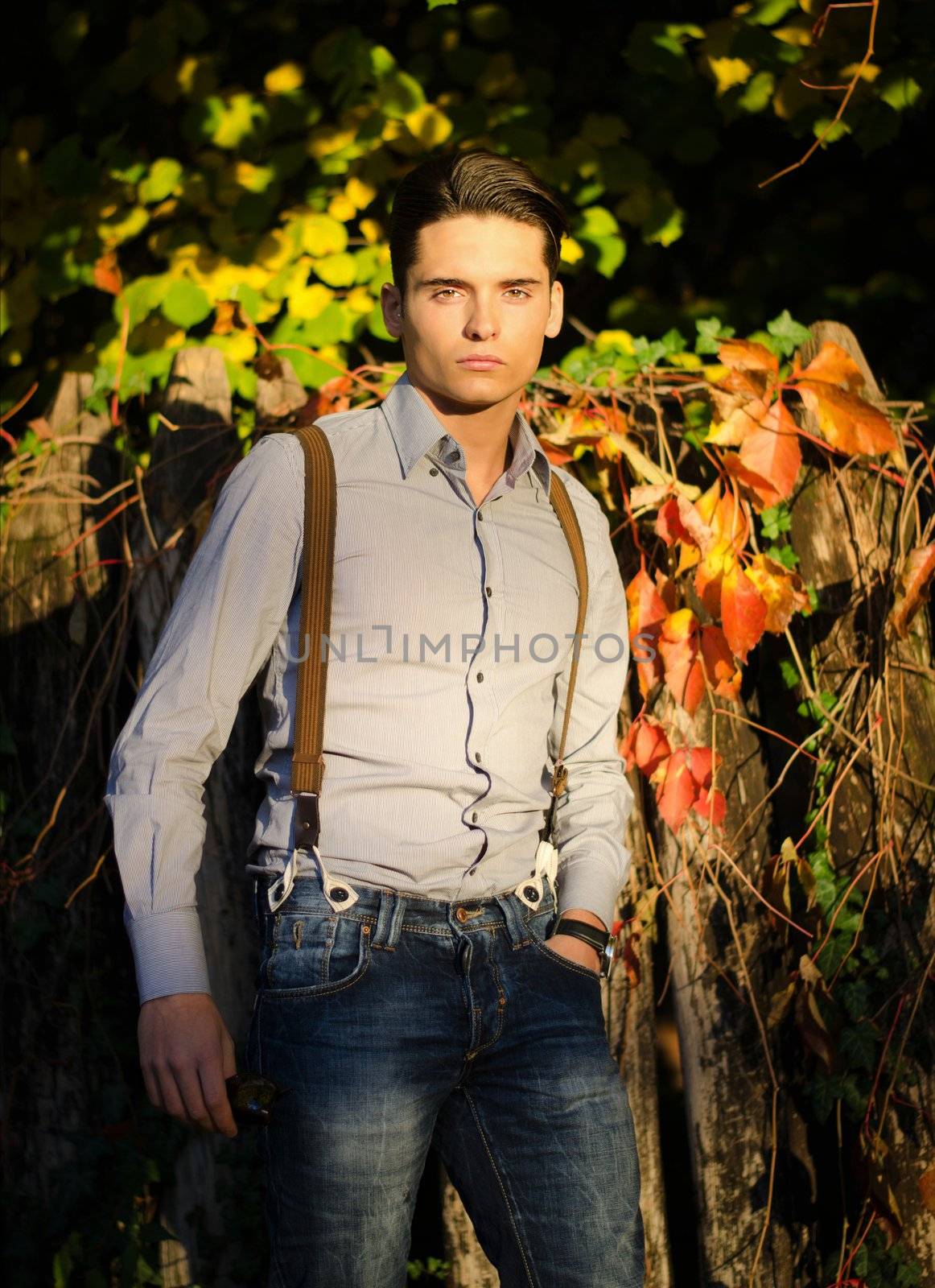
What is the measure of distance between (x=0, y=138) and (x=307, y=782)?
3.03 meters

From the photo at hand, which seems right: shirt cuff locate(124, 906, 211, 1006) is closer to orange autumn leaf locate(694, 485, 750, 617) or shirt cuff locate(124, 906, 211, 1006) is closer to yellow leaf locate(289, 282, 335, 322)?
orange autumn leaf locate(694, 485, 750, 617)

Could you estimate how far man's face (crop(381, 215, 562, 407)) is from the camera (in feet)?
6.18

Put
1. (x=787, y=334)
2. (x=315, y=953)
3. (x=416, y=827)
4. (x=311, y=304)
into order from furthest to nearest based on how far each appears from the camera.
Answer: (x=311, y=304) → (x=787, y=334) → (x=416, y=827) → (x=315, y=953)

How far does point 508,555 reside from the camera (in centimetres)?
195

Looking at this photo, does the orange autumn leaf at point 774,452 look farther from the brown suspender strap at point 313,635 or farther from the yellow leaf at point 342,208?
the yellow leaf at point 342,208

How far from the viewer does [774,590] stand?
2.33m

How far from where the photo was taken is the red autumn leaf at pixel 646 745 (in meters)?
2.42

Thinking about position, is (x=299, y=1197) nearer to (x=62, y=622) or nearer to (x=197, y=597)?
(x=197, y=597)

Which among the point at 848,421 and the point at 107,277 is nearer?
the point at 848,421

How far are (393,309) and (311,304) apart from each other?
137 cm

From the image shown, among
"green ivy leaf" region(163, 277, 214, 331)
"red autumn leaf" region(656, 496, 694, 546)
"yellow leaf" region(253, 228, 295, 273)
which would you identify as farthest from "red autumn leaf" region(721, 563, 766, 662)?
"yellow leaf" region(253, 228, 295, 273)

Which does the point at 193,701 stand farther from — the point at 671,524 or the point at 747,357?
the point at 747,357

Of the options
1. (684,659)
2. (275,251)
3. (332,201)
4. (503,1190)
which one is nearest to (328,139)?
(332,201)

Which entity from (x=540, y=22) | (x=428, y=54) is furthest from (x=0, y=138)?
(x=540, y=22)
